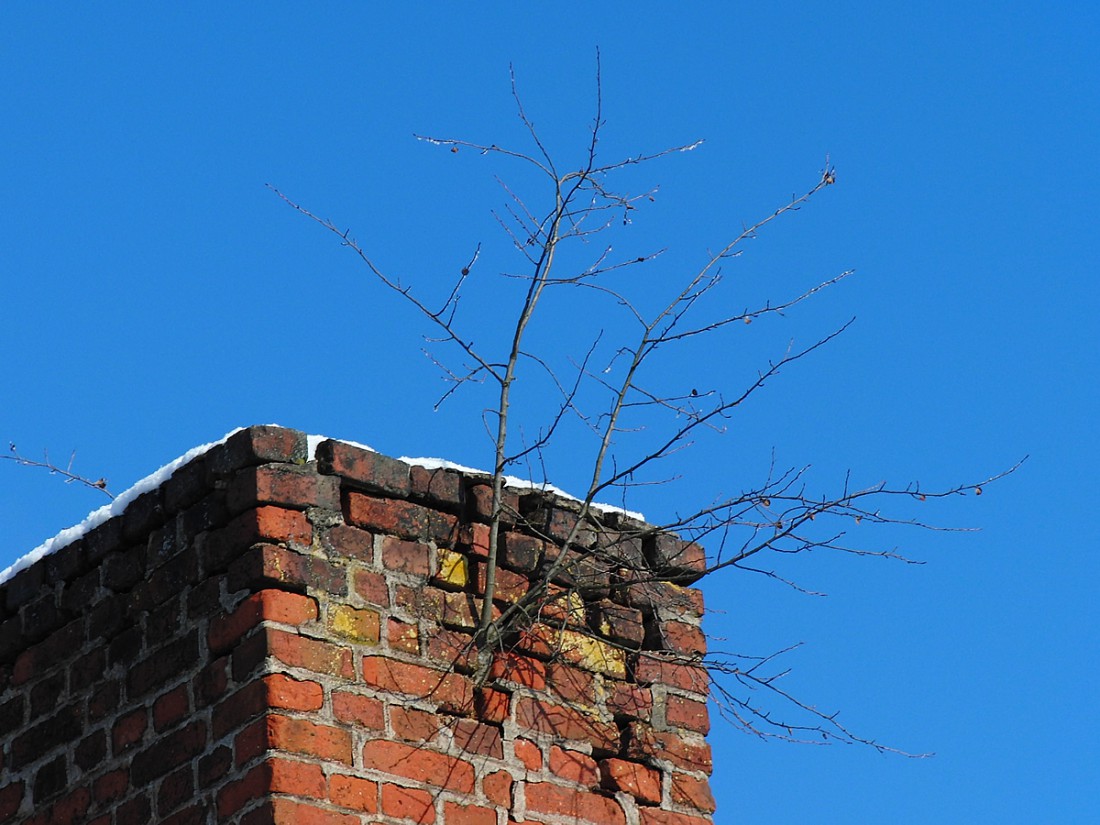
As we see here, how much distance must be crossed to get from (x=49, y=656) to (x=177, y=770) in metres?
0.71

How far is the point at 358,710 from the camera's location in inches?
159

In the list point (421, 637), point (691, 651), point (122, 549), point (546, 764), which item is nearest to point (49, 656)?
point (122, 549)

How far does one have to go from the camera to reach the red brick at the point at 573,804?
4.28 meters

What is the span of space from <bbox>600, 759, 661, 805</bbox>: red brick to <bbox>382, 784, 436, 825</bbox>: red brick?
56 cm

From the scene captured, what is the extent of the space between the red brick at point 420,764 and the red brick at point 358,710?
45 mm

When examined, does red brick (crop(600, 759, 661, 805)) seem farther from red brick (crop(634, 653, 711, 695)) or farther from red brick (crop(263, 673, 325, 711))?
red brick (crop(263, 673, 325, 711))

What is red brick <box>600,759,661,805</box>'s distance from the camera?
446 centimetres

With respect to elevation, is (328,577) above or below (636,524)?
below

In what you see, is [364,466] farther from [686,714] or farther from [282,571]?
[686,714]

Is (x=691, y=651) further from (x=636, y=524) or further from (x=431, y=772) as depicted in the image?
(x=431, y=772)

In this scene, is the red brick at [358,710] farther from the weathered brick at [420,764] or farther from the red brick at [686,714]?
the red brick at [686,714]

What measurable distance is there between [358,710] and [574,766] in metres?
0.64

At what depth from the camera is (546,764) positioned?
14.3 feet

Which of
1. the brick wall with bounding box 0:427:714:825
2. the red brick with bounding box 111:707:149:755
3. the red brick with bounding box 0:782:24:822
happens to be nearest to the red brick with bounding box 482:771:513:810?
the brick wall with bounding box 0:427:714:825
